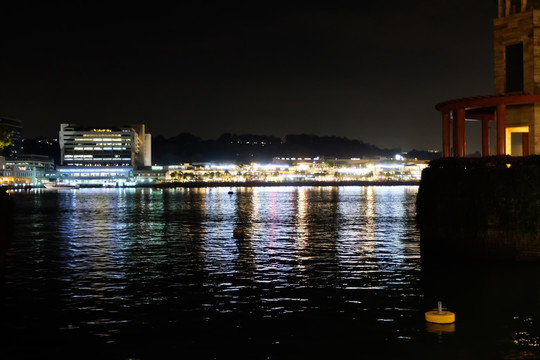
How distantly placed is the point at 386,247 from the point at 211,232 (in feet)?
63.7

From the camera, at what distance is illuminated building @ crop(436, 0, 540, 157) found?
37.7 metres

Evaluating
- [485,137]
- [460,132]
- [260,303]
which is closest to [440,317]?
[260,303]

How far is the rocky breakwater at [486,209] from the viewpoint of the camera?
Answer: 106 ft

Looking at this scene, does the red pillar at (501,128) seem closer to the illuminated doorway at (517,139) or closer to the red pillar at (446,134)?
the illuminated doorway at (517,139)

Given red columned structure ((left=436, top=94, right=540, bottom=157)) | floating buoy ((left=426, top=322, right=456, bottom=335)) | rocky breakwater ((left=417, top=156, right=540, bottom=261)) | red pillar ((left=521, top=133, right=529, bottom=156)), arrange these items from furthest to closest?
red pillar ((left=521, top=133, right=529, bottom=156)) < red columned structure ((left=436, top=94, right=540, bottom=157)) < rocky breakwater ((left=417, top=156, right=540, bottom=261)) < floating buoy ((left=426, top=322, right=456, bottom=335))

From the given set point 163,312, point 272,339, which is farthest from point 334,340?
point 163,312

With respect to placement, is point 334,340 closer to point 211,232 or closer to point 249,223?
point 211,232

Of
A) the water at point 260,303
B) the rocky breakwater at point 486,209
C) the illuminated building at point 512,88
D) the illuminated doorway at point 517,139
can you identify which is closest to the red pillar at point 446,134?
the illuminated building at point 512,88

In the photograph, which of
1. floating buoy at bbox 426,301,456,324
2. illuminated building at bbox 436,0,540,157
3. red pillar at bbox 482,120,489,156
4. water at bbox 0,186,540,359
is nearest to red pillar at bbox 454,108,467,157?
illuminated building at bbox 436,0,540,157

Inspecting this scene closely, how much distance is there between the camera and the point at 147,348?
19.4 meters

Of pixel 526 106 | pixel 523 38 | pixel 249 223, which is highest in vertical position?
pixel 523 38

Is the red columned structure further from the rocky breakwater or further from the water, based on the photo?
the water

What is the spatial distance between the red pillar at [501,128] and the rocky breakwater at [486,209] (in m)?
3.21

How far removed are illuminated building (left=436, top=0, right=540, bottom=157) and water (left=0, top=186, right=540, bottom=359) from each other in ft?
28.9
